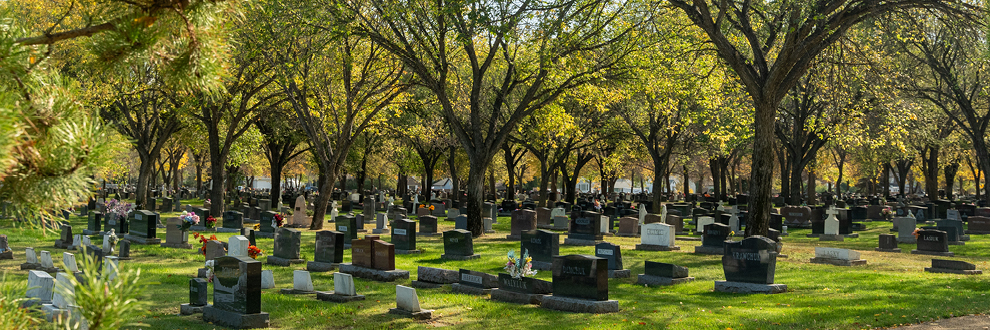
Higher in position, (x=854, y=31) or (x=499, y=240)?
(x=854, y=31)

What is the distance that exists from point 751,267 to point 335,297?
24.1 feet

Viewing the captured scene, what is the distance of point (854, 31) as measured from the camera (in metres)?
23.7

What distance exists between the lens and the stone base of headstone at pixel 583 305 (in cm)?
1122

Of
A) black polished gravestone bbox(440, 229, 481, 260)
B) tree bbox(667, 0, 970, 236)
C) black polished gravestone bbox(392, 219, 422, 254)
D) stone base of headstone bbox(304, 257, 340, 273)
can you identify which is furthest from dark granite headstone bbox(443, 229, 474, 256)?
tree bbox(667, 0, 970, 236)

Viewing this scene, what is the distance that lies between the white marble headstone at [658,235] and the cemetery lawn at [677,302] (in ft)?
7.07

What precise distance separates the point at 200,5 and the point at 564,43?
712 inches

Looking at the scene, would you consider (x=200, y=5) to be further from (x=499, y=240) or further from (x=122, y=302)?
(x=499, y=240)

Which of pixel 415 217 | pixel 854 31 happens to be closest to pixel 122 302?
pixel 854 31

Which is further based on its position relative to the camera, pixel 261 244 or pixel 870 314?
pixel 261 244

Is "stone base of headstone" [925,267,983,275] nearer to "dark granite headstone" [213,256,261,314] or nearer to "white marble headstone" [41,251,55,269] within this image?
"dark granite headstone" [213,256,261,314]

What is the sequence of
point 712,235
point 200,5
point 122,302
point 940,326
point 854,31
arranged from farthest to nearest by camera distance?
point 854,31 < point 712,235 < point 940,326 < point 200,5 < point 122,302

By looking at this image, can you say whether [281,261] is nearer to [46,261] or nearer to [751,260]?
[46,261]

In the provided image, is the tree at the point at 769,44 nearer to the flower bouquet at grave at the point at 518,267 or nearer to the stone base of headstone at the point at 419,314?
the flower bouquet at grave at the point at 518,267

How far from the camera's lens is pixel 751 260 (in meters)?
13.4
